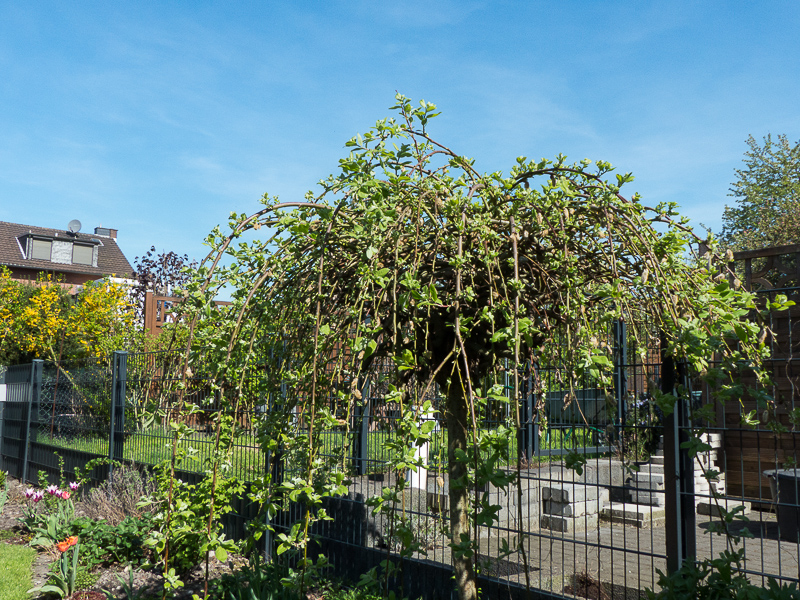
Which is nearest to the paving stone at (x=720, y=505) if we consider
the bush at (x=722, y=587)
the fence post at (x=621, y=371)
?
the bush at (x=722, y=587)

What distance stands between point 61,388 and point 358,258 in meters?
7.66

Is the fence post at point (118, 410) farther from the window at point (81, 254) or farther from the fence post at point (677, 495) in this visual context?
the window at point (81, 254)

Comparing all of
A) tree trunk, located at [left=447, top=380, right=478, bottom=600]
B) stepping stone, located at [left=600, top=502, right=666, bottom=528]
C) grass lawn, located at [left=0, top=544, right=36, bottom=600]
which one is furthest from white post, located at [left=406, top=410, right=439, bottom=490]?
grass lawn, located at [left=0, top=544, right=36, bottom=600]

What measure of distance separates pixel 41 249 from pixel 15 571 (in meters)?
28.8

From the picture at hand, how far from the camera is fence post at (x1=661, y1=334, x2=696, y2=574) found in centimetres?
310

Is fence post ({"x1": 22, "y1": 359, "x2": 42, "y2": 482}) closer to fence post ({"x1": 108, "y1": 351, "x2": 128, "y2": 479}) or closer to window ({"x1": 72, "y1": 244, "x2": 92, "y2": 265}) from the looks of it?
fence post ({"x1": 108, "y1": 351, "x2": 128, "y2": 479})

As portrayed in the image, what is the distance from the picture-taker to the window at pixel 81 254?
30.9 metres

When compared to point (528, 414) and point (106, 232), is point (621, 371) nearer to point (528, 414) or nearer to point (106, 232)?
point (528, 414)

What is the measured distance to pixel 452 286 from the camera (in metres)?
2.89

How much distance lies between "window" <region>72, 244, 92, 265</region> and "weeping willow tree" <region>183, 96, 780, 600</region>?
104 ft

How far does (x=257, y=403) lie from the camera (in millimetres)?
3070

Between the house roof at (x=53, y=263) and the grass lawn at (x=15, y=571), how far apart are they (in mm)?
23992

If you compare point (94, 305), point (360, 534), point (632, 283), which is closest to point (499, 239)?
point (632, 283)

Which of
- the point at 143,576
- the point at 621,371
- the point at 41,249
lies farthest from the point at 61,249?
the point at 621,371
